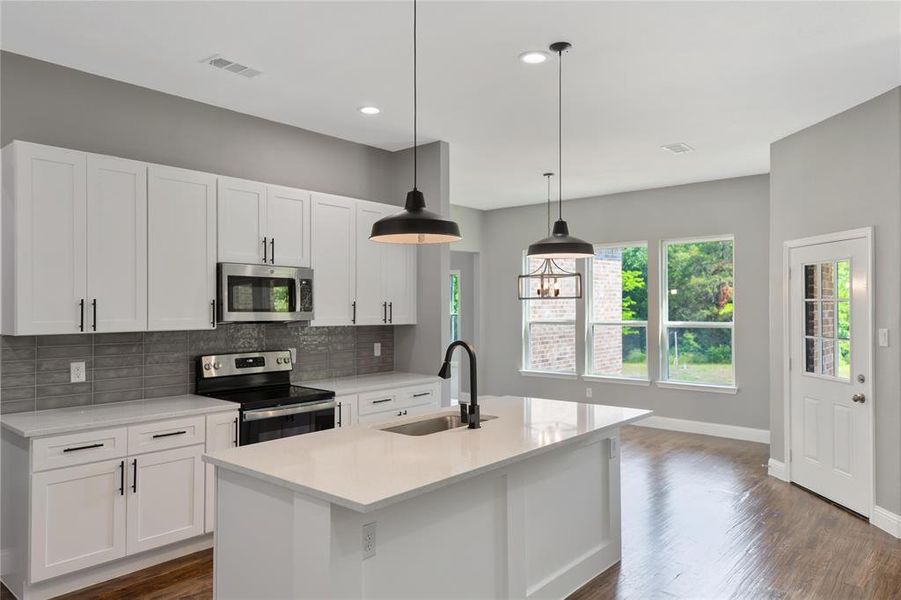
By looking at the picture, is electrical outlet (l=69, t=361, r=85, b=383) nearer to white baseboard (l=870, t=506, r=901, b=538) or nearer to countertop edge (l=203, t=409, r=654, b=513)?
countertop edge (l=203, t=409, r=654, b=513)

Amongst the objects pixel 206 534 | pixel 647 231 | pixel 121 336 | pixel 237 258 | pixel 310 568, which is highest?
pixel 647 231

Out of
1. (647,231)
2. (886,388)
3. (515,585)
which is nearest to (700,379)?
(647,231)

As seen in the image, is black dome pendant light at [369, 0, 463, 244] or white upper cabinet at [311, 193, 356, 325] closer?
black dome pendant light at [369, 0, 463, 244]

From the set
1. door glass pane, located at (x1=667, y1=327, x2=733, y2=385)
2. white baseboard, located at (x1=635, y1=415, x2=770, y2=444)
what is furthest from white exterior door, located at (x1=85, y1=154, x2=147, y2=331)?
door glass pane, located at (x1=667, y1=327, x2=733, y2=385)

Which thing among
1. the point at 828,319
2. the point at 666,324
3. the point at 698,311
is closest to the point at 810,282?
the point at 828,319

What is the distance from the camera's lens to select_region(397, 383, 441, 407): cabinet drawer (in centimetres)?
481

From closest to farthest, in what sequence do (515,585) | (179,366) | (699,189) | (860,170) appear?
1. (515,585)
2. (179,366)
3. (860,170)
4. (699,189)

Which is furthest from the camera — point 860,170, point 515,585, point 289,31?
point 860,170

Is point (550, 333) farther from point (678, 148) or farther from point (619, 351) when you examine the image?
point (678, 148)

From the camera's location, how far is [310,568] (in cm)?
205

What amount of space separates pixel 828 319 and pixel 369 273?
11.7 feet

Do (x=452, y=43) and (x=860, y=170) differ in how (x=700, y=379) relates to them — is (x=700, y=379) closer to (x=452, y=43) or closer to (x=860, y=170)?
(x=860, y=170)

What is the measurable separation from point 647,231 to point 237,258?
5.02 meters

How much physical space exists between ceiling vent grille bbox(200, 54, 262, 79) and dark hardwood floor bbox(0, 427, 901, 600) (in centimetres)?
285
